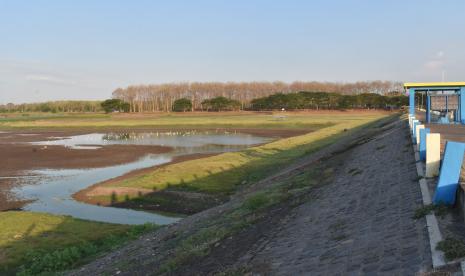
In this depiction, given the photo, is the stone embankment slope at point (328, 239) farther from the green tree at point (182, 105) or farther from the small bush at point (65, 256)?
the green tree at point (182, 105)

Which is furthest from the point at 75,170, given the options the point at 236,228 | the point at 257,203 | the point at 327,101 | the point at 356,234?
the point at 327,101

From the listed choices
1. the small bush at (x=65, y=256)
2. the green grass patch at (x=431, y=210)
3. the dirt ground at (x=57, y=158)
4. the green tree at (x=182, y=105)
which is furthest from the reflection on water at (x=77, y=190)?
the green tree at (x=182, y=105)

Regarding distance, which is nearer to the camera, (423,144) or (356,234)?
(356,234)

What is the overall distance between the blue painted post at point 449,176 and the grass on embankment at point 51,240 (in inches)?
465

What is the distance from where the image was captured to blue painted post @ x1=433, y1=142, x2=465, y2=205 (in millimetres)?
8516

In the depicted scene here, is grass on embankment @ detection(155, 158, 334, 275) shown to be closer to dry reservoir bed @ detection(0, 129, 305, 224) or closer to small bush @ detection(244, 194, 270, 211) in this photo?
small bush @ detection(244, 194, 270, 211)

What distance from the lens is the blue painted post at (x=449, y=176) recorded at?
852cm

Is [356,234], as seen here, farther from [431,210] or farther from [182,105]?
[182,105]

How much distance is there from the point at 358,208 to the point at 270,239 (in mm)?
2097

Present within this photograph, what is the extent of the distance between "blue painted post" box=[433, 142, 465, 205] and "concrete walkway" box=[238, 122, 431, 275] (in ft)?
2.09

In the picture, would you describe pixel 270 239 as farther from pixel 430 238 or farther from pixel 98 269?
pixel 98 269

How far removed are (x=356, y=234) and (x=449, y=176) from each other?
6.39 feet

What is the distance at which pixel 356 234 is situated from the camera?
348 inches

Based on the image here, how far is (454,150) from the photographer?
8664 millimetres
